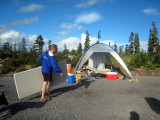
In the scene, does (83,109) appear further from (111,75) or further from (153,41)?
(153,41)

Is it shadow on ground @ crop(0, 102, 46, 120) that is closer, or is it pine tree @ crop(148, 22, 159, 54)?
shadow on ground @ crop(0, 102, 46, 120)

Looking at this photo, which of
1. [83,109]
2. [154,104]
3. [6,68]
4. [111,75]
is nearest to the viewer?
[83,109]

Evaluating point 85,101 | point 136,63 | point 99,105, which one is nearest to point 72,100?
point 85,101

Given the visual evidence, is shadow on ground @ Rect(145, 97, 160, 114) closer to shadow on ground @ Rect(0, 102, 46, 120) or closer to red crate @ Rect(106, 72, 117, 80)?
shadow on ground @ Rect(0, 102, 46, 120)

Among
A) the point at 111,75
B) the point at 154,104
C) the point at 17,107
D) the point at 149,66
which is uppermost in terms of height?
the point at 149,66

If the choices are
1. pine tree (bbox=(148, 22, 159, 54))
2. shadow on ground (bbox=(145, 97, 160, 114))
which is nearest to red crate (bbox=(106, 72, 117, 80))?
shadow on ground (bbox=(145, 97, 160, 114))

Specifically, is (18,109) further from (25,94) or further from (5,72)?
(5,72)

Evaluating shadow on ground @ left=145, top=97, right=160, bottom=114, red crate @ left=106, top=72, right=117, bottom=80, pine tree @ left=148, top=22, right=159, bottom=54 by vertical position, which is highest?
pine tree @ left=148, top=22, right=159, bottom=54

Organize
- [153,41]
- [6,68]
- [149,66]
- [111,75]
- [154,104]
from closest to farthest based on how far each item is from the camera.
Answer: [154,104]
[111,75]
[6,68]
[149,66]
[153,41]

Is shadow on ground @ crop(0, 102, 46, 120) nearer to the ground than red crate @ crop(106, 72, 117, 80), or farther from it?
nearer to the ground

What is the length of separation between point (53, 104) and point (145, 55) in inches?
523

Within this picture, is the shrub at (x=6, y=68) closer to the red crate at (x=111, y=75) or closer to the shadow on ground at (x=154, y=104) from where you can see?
the red crate at (x=111, y=75)

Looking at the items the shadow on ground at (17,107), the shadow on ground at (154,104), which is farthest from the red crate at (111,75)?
the shadow on ground at (17,107)

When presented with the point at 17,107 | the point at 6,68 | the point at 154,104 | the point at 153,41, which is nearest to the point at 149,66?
the point at 154,104
